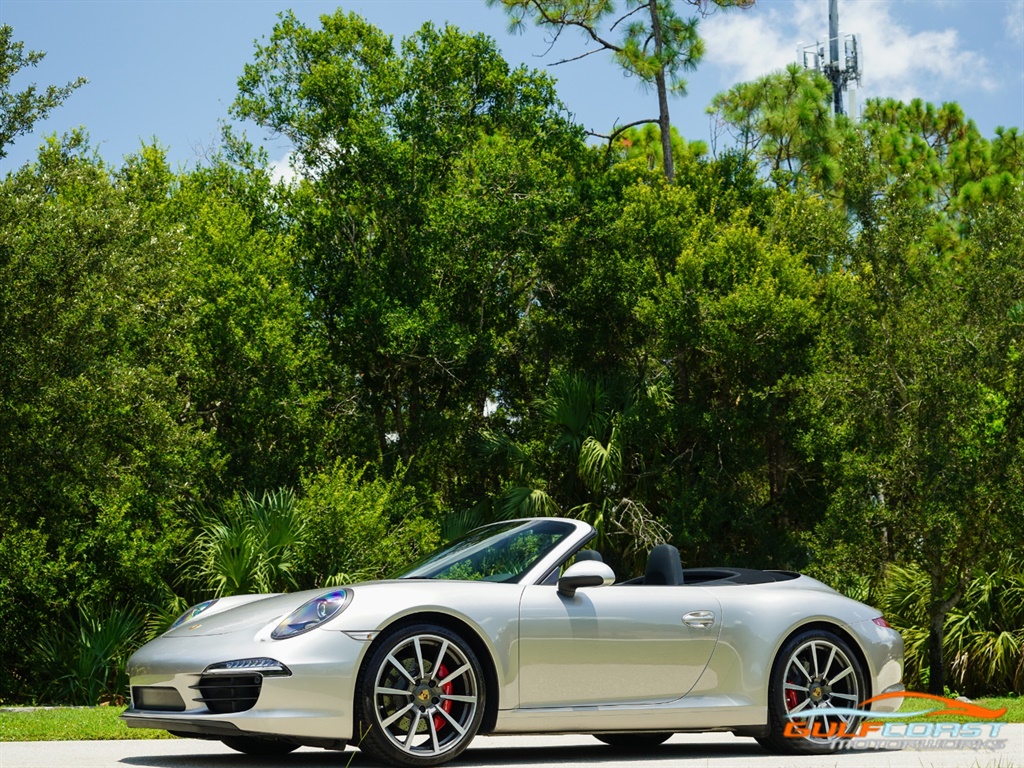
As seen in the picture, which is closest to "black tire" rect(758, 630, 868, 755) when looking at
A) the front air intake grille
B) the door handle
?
the door handle

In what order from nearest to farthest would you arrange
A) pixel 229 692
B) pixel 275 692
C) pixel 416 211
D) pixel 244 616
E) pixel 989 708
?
1. pixel 275 692
2. pixel 229 692
3. pixel 244 616
4. pixel 989 708
5. pixel 416 211

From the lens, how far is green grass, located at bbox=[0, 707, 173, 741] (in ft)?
28.3

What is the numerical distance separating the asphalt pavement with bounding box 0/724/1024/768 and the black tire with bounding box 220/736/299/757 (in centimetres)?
8

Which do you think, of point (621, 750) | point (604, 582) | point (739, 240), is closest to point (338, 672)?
point (604, 582)

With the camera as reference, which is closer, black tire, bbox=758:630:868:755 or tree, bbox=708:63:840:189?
black tire, bbox=758:630:868:755

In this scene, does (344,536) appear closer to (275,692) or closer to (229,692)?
(229,692)

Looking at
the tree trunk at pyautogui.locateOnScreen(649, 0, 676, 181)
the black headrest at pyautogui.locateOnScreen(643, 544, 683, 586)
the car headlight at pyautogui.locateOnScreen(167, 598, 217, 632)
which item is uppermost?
the tree trunk at pyautogui.locateOnScreen(649, 0, 676, 181)

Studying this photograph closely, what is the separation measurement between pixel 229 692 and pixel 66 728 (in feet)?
9.93

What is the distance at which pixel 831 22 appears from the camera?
3938 centimetres

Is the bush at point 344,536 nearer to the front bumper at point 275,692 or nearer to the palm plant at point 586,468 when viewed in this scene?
the palm plant at point 586,468

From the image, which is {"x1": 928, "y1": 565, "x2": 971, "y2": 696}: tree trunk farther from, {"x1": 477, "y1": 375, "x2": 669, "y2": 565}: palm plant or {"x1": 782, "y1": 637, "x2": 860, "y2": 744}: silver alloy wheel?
{"x1": 782, "y1": 637, "x2": 860, "y2": 744}: silver alloy wheel

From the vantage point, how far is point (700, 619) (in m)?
7.59

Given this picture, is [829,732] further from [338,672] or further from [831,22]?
[831,22]

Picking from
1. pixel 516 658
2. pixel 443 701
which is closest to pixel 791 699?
pixel 516 658
